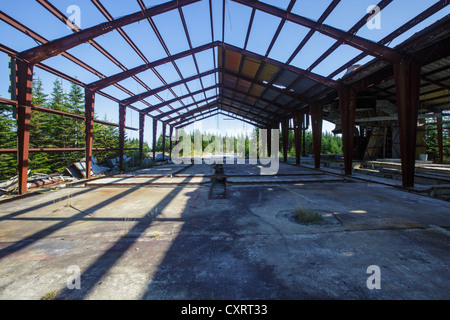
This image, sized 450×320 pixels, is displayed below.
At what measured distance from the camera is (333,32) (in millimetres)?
7168

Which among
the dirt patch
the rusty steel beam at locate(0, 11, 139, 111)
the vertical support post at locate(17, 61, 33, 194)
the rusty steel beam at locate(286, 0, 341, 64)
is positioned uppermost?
the rusty steel beam at locate(286, 0, 341, 64)

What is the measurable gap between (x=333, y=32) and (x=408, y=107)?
395 centimetres

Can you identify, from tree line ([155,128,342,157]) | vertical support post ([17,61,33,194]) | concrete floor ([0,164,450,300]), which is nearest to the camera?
concrete floor ([0,164,450,300])

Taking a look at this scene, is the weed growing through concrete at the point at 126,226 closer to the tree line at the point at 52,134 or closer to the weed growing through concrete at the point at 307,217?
the weed growing through concrete at the point at 307,217

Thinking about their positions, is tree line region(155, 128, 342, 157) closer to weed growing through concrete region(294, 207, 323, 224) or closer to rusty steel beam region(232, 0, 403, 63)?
rusty steel beam region(232, 0, 403, 63)

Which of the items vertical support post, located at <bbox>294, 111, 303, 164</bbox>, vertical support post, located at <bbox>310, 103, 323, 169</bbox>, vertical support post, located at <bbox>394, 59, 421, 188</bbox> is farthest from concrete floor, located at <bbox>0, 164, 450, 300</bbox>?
vertical support post, located at <bbox>294, 111, 303, 164</bbox>

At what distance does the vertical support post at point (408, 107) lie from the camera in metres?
6.74

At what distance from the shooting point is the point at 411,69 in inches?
265

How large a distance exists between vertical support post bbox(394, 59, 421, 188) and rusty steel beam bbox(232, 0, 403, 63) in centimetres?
57

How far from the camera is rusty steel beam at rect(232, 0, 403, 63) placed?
7.05 meters

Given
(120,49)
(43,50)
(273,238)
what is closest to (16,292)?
(273,238)

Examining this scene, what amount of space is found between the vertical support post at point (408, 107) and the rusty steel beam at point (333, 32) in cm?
57

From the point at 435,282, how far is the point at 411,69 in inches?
310

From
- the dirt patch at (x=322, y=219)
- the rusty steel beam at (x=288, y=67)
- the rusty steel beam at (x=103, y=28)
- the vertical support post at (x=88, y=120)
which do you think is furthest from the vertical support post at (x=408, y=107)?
the vertical support post at (x=88, y=120)
